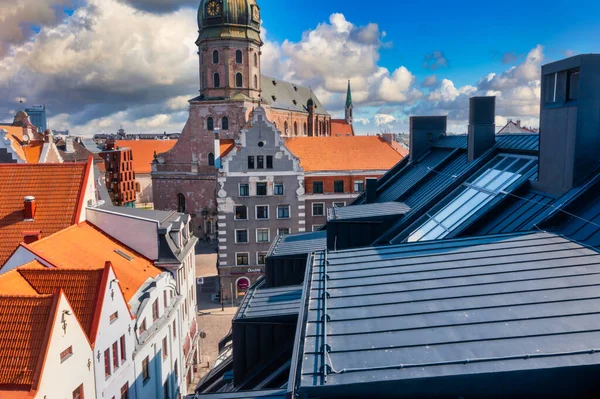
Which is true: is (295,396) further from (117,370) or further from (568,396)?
(117,370)

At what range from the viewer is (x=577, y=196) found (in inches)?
385

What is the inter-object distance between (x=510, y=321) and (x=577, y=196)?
437cm

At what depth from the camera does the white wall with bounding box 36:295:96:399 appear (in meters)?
13.5

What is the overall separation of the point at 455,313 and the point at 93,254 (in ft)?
60.5

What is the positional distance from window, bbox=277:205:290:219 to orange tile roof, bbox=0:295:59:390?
2720cm

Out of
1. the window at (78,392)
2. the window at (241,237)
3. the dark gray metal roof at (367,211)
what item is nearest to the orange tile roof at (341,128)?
the window at (241,237)

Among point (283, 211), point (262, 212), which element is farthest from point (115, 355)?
point (283, 211)

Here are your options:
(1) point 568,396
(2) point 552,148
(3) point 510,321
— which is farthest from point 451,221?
(1) point 568,396

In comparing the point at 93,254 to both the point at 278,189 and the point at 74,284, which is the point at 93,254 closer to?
the point at 74,284

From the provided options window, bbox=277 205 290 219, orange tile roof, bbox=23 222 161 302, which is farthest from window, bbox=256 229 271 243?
orange tile roof, bbox=23 222 161 302

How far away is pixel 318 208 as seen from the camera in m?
41.7

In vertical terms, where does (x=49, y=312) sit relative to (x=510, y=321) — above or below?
below

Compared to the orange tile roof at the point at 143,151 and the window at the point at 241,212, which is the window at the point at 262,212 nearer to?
the window at the point at 241,212

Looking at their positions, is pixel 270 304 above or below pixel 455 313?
below
